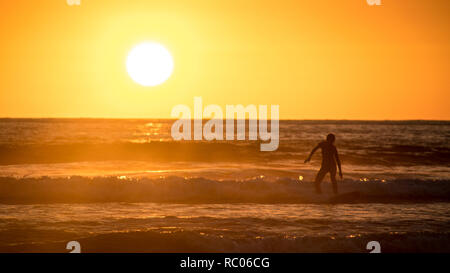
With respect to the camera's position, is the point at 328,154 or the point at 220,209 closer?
the point at 220,209

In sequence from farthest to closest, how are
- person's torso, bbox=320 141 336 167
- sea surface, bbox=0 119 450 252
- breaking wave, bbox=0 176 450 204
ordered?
breaking wave, bbox=0 176 450 204
person's torso, bbox=320 141 336 167
sea surface, bbox=0 119 450 252

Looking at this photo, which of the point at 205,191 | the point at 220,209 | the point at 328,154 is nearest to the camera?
the point at 220,209

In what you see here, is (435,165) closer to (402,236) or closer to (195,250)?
(402,236)

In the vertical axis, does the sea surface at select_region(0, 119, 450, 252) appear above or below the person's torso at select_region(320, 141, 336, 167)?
below

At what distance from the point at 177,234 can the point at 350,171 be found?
14965 millimetres

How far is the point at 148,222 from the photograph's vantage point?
12.5m

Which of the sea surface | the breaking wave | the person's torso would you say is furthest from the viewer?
the breaking wave

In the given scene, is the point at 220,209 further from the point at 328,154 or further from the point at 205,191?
the point at 328,154

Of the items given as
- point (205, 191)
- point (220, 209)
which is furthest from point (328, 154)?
point (205, 191)

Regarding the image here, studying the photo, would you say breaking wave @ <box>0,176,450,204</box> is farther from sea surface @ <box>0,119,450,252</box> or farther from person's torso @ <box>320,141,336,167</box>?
person's torso @ <box>320,141,336,167</box>

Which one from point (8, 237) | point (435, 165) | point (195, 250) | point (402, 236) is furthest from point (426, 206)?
point (435, 165)

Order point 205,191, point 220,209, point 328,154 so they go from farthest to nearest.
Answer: point 205,191 → point 328,154 → point 220,209

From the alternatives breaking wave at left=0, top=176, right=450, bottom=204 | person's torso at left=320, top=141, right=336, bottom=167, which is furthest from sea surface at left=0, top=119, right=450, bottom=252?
person's torso at left=320, top=141, right=336, bottom=167

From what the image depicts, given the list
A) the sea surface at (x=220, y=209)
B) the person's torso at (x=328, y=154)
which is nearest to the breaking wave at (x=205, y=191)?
the sea surface at (x=220, y=209)
